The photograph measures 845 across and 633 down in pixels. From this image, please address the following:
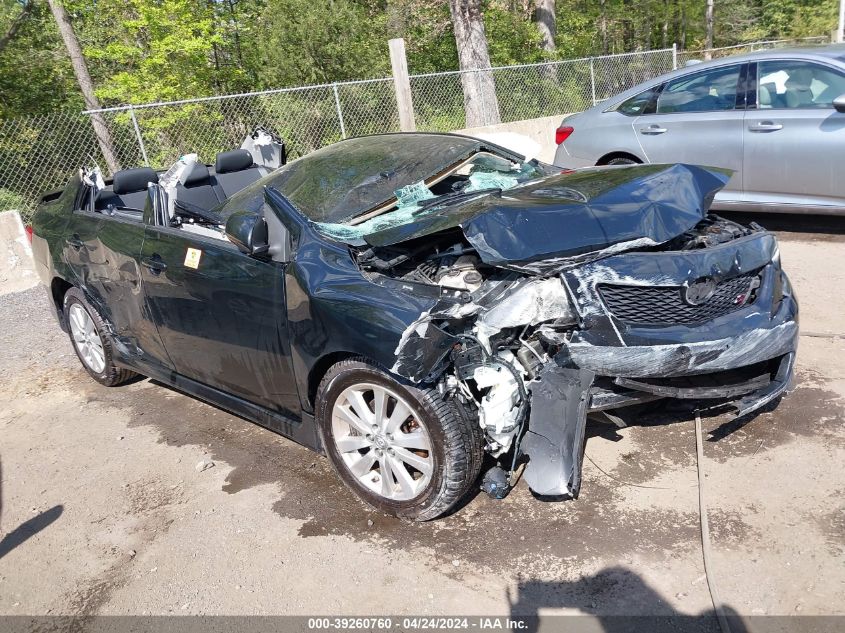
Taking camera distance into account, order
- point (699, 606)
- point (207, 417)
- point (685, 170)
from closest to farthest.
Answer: point (699, 606)
point (685, 170)
point (207, 417)

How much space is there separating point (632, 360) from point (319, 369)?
1.41 m

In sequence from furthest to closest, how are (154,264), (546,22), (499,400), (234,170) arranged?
1. (546,22)
2. (234,170)
3. (154,264)
4. (499,400)

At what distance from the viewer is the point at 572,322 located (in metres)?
3.09

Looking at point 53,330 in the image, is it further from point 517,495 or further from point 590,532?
point 590,532

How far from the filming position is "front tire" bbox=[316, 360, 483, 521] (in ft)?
10.0

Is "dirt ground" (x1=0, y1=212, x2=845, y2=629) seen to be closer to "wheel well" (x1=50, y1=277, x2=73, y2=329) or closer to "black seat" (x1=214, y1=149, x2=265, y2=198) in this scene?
"wheel well" (x1=50, y1=277, x2=73, y2=329)

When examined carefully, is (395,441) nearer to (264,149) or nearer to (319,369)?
(319,369)

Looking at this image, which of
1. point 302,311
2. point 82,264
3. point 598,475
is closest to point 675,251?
point 598,475

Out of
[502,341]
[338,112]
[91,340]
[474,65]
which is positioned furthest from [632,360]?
[474,65]

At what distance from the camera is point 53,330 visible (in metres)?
7.19

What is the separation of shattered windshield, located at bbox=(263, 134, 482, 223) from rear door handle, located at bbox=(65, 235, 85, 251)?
5.11 feet

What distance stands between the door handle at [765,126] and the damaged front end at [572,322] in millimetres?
3649

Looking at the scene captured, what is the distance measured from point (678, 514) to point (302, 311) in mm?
1883

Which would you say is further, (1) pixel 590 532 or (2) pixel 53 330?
(2) pixel 53 330
